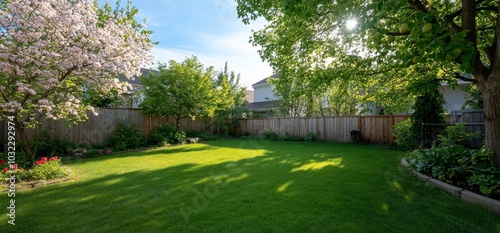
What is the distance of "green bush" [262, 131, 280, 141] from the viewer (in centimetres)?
1415

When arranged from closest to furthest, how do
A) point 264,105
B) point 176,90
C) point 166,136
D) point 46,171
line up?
point 46,171, point 176,90, point 166,136, point 264,105

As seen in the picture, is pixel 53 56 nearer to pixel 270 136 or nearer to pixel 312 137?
pixel 312 137

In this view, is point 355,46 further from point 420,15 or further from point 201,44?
point 201,44

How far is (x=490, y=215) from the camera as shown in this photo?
2797 mm

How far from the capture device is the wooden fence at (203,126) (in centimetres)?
884

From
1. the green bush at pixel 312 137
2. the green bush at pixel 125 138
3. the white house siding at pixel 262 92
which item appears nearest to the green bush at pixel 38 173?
the green bush at pixel 125 138

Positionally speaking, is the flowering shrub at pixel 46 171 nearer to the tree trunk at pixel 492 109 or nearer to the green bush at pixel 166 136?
the green bush at pixel 166 136

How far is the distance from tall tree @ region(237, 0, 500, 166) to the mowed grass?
1.67m

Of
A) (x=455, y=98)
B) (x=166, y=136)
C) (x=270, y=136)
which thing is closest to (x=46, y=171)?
(x=166, y=136)

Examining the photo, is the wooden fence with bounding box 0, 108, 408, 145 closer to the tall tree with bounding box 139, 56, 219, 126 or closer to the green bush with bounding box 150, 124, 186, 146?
the green bush with bounding box 150, 124, 186, 146

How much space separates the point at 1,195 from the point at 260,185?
4252 mm

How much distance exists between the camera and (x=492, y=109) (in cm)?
349

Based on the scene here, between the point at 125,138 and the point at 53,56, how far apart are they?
5.77 metres

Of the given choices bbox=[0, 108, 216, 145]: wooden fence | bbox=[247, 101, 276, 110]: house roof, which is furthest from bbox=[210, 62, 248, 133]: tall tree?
bbox=[0, 108, 216, 145]: wooden fence
